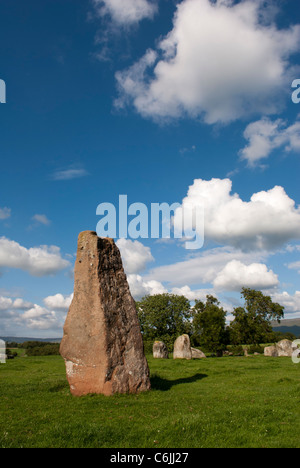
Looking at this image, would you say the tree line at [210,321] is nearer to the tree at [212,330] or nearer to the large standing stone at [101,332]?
the tree at [212,330]

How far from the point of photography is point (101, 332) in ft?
45.8

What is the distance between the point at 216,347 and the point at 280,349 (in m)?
9.02

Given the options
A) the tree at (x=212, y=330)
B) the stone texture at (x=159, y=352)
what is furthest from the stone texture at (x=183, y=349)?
the tree at (x=212, y=330)

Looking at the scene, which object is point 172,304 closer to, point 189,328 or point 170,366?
point 189,328

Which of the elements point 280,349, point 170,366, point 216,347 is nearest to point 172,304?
point 216,347

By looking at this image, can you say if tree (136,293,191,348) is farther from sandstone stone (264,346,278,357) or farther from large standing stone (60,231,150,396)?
large standing stone (60,231,150,396)

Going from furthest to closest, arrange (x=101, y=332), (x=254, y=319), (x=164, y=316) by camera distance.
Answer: (x=164, y=316) → (x=254, y=319) → (x=101, y=332)

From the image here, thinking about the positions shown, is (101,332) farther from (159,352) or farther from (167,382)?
(159,352)

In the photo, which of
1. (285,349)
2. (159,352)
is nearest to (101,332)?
(159,352)

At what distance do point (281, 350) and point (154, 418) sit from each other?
1557 inches

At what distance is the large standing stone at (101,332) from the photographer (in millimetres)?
13789

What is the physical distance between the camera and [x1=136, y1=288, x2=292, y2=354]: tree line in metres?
50.2

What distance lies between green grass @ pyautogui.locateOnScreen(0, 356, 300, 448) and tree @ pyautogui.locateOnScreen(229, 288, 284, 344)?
38.8 meters

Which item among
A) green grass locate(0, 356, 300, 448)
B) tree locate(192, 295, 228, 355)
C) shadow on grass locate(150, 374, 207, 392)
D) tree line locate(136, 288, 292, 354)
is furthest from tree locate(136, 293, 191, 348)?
green grass locate(0, 356, 300, 448)
